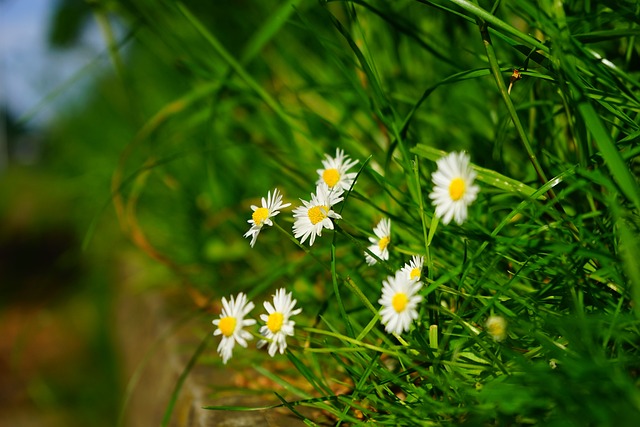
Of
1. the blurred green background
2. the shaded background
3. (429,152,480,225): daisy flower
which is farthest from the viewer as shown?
the shaded background

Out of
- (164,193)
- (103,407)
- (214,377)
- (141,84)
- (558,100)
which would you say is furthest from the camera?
A: (141,84)

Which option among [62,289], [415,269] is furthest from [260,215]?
[62,289]

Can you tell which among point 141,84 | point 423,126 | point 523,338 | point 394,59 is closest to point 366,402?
point 523,338

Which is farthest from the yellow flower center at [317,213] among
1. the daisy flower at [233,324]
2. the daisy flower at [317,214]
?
the daisy flower at [233,324]

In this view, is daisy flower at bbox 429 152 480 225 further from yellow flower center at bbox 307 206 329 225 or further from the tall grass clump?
yellow flower center at bbox 307 206 329 225

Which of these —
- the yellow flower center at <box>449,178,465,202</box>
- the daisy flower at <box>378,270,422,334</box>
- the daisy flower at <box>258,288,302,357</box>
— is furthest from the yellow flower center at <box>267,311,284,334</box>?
the yellow flower center at <box>449,178,465,202</box>

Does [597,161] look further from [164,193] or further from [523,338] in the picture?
[164,193]

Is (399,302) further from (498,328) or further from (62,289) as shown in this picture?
(62,289)

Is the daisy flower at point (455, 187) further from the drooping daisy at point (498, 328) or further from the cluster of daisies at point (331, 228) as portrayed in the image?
the drooping daisy at point (498, 328)
